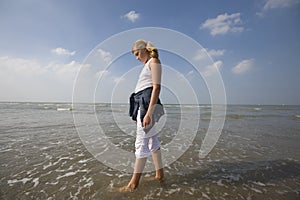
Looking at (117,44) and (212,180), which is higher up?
(117,44)

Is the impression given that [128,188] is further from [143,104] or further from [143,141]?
[143,104]

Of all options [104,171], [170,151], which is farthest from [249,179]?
[104,171]

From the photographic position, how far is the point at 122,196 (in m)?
2.40

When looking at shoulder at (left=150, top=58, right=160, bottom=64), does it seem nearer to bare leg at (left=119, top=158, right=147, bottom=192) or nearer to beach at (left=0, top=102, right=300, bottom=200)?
bare leg at (left=119, top=158, right=147, bottom=192)

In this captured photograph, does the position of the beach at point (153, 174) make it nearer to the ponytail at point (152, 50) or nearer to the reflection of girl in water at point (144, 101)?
the reflection of girl in water at point (144, 101)

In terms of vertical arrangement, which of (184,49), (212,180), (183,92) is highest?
(184,49)

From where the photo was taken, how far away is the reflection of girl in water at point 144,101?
93.7 inches

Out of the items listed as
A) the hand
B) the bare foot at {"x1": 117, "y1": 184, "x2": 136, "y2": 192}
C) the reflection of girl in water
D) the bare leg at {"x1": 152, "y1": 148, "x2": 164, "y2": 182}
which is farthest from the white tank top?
the bare foot at {"x1": 117, "y1": 184, "x2": 136, "y2": 192}

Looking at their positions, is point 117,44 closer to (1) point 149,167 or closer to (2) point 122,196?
(1) point 149,167

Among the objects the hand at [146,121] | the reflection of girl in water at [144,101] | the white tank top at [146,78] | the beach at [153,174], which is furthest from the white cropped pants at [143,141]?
the beach at [153,174]

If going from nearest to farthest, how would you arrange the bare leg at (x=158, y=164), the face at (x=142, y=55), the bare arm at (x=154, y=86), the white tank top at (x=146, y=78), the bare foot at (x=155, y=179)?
the bare arm at (x=154, y=86), the white tank top at (x=146, y=78), the face at (x=142, y=55), the bare leg at (x=158, y=164), the bare foot at (x=155, y=179)

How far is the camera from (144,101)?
2.45m

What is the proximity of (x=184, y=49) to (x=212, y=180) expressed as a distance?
3054mm

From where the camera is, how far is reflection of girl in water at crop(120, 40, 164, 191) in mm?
2381
